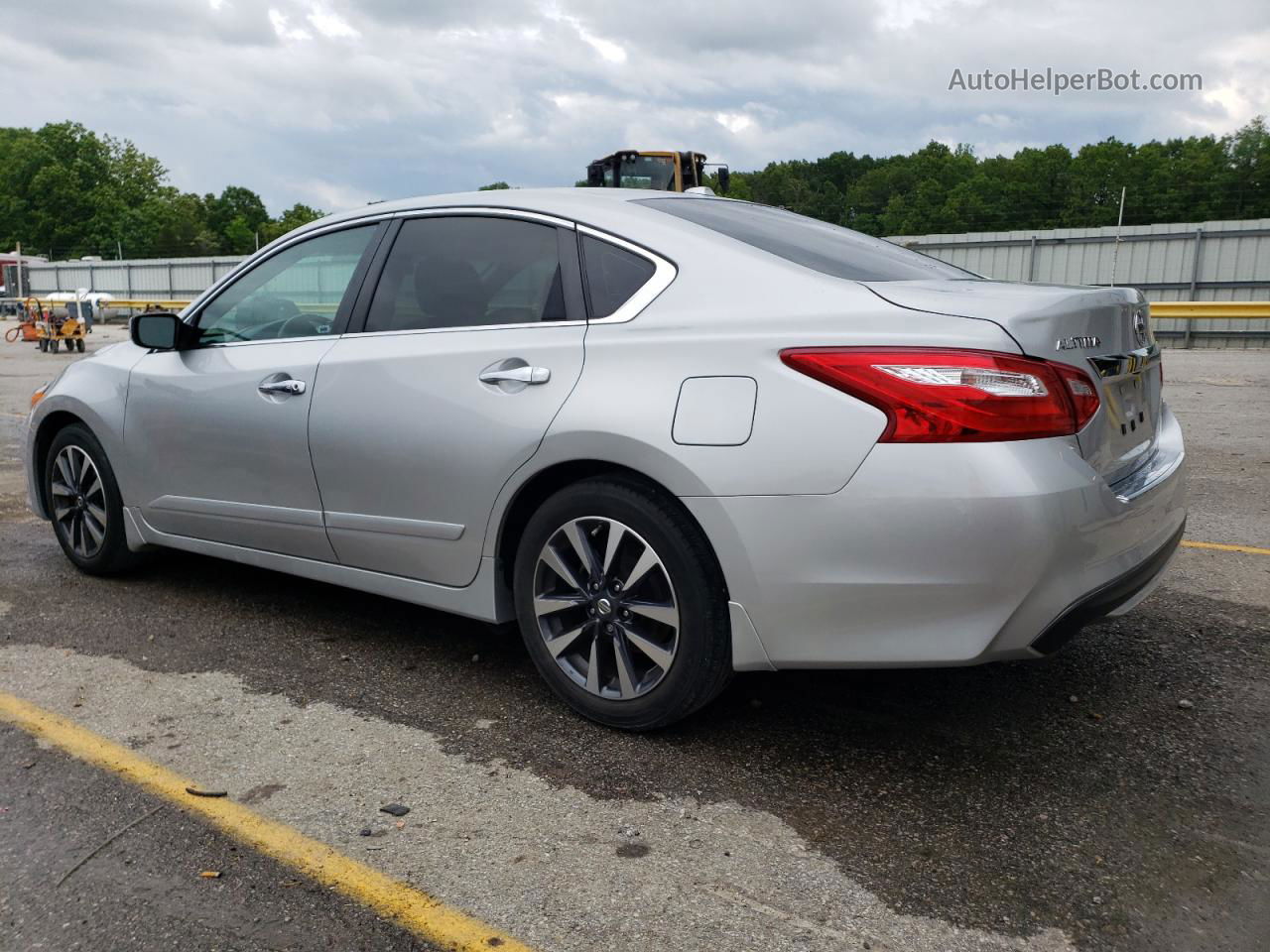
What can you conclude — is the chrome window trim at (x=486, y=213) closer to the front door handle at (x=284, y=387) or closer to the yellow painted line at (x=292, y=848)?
the front door handle at (x=284, y=387)

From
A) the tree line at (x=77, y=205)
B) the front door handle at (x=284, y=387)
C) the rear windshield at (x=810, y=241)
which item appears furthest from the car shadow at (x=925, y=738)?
the tree line at (x=77, y=205)

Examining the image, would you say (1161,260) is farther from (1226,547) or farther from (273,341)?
(273,341)

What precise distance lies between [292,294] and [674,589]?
219 centimetres

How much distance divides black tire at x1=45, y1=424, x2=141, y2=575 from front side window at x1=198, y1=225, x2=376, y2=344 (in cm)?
80

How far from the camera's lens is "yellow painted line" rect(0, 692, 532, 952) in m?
2.30

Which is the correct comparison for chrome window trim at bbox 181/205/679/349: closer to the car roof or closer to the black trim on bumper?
the car roof

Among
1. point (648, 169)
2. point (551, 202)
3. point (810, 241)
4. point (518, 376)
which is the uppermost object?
point (648, 169)

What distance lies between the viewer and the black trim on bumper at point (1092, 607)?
2727 mm

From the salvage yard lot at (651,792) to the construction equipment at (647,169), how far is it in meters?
16.9

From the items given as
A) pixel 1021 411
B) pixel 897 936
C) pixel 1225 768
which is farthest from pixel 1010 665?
pixel 897 936

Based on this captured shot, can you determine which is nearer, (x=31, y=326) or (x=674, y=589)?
(x=674, y=589)

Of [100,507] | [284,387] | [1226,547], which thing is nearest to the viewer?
[284,387]

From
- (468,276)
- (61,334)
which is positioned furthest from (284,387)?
(61,334)

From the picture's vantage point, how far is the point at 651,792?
2912mm
